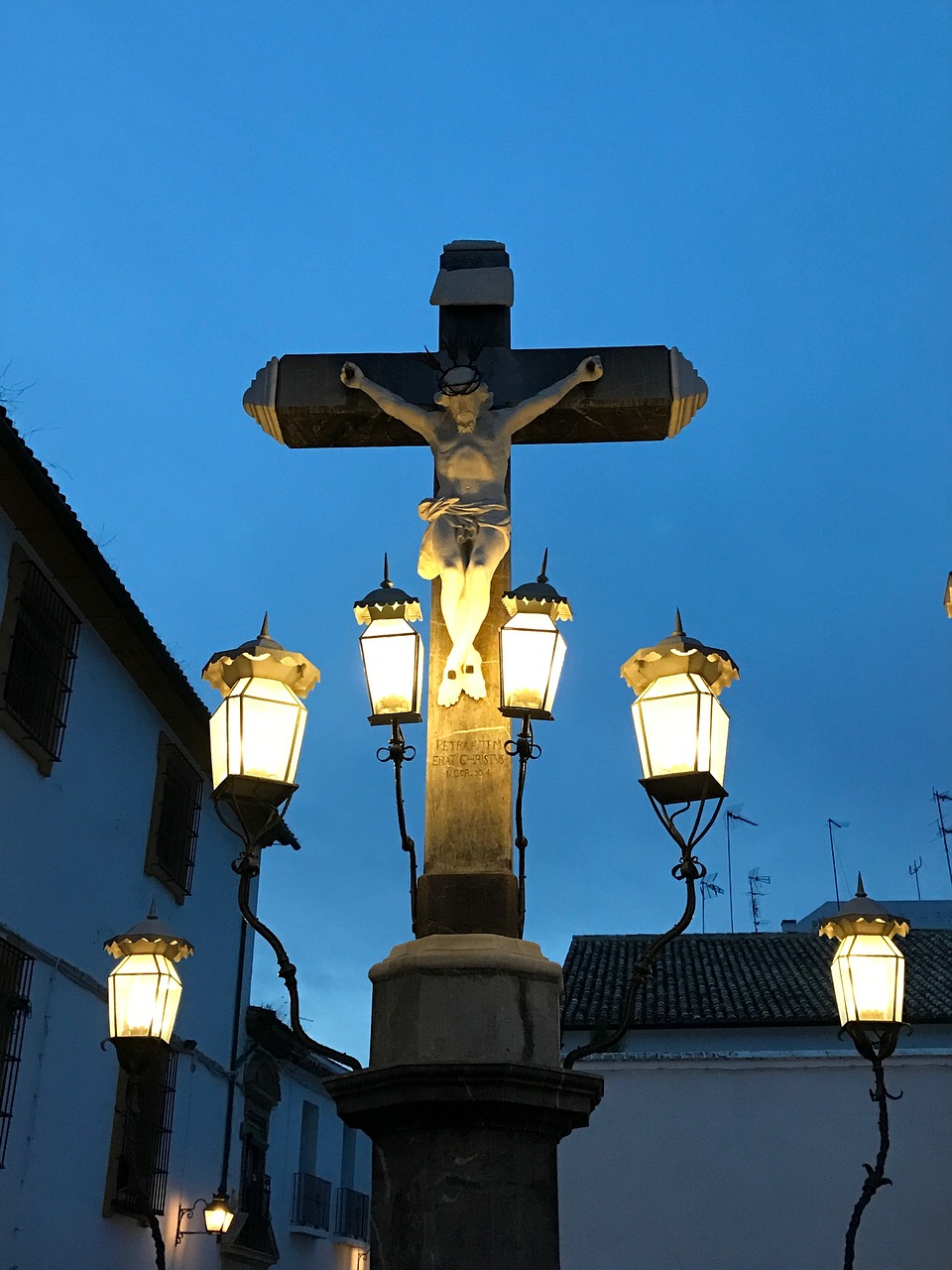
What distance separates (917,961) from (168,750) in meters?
11.2

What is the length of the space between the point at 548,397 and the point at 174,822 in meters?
8.83

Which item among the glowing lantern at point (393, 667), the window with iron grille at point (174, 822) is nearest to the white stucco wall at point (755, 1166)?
the window with iron grille at point (174, 822)

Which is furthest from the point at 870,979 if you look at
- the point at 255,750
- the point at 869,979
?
the point at 255,750

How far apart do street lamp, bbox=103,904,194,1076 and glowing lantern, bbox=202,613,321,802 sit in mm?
2797

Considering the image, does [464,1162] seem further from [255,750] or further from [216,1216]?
[216,1216]

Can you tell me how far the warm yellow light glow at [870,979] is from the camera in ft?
20.7

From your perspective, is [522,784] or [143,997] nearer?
[522,784]

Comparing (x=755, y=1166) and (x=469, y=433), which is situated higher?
(x=469, y=433)

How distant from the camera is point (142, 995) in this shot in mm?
6262

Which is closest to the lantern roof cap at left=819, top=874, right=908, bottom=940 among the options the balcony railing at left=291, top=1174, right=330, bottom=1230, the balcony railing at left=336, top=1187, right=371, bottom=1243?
the balcony railing at left=291, top=1174, right=330, bottom=1230

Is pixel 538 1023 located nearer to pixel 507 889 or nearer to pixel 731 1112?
pixel 507 889

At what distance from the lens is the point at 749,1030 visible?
16.3 metres

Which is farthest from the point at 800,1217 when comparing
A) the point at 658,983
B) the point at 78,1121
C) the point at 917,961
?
the point at 78,1121

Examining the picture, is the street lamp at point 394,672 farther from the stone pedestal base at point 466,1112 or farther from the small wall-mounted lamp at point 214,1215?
the small wall-mounted lamp at point 214,1215
